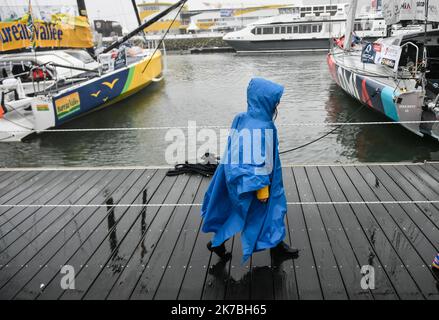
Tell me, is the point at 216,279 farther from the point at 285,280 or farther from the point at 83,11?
the point at 83,11

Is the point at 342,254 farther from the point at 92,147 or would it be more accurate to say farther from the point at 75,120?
the point at 75,120

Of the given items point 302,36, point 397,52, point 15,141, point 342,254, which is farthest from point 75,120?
point 302,36

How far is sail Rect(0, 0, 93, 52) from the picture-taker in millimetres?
13906

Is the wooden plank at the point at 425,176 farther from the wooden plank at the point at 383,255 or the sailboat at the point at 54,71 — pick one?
the sailboat at the point at 54,71

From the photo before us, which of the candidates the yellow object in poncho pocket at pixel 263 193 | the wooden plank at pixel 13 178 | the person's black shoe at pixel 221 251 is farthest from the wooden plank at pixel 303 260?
the wooden plank at pixel 13 178

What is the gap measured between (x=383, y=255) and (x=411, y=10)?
964 cm

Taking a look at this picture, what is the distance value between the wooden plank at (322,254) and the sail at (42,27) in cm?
1214

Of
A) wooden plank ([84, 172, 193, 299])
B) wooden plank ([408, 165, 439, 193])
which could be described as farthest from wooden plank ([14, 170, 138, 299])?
wooden plank ([408, 165, 439, 193])

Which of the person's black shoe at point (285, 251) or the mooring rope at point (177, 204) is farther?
the mooring rope at point (177, 204)

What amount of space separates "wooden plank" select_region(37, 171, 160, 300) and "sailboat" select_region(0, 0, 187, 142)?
17.6 ft

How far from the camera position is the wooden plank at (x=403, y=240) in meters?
2.77

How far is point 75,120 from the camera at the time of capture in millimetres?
13039

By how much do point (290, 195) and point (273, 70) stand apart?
22017 mm
